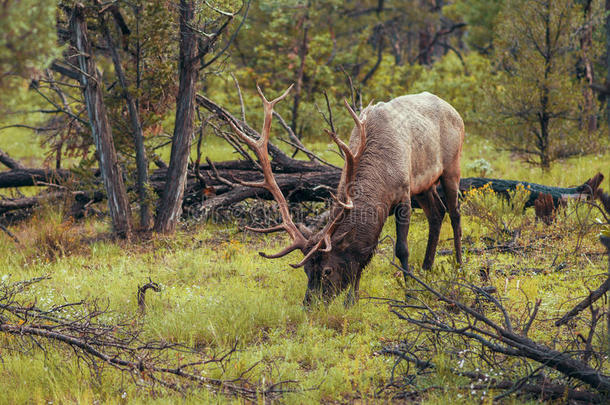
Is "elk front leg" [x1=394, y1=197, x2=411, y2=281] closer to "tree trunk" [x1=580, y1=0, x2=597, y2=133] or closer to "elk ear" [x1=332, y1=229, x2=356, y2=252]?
"elk ear" [x1=332, y1=229, x2=356, y2=252]

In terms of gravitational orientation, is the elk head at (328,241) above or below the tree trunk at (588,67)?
below

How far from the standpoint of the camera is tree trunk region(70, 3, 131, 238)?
26.3 ft

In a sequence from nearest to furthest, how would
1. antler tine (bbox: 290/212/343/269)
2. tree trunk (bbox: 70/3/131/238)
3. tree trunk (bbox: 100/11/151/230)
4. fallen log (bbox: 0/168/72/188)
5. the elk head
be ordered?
1. antler tine (bbox: 290/212/343/269)
2. the elk head
3. tree trunk (bbox: 70/3/131/238)
4. tree trunk (bbox: 100/11/151/230)
5. fallen log (bbox: 0/168/72/188)

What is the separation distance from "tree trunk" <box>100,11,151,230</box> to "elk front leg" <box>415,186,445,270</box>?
12.8 ft

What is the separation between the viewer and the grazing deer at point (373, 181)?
571 cm

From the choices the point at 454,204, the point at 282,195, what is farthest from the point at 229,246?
the point at 454,204

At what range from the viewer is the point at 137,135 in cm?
864

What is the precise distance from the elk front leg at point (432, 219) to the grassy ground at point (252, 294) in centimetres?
28

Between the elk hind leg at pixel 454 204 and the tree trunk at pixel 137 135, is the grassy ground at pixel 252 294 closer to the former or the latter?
the elk hind leg at pixel 454 204

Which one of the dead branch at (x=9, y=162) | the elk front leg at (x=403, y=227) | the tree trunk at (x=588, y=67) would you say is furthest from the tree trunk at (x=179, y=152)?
the tree trunk at (x=588, y=67)

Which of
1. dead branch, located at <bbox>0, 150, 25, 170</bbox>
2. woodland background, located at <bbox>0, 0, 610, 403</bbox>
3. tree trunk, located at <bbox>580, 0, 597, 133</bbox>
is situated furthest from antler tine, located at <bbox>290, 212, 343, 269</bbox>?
tree trunk, located at <bbox>580, 0, 597, 133</bbox>

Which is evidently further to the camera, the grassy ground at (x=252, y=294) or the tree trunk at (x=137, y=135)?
the tree trunk at (x=137, y=135)

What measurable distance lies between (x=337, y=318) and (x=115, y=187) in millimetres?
4293

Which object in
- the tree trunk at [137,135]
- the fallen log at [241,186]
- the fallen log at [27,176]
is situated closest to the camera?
the tree trunk at [137,135]
